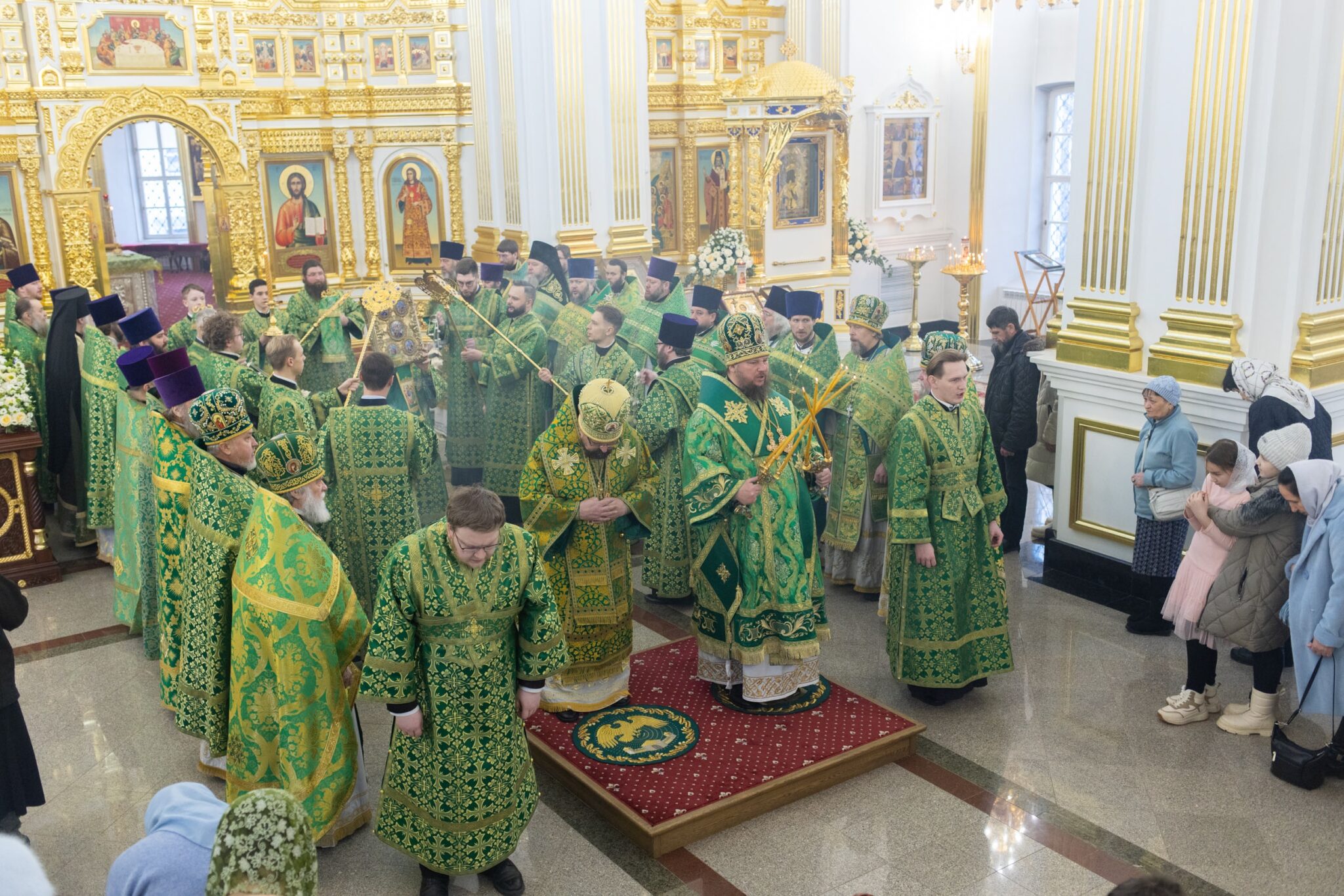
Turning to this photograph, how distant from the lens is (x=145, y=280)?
16.0 meters

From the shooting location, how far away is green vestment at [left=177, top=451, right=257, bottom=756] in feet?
13.9

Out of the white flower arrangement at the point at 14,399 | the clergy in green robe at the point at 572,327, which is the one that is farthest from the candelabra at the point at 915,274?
the white flower arrangement at the point at 14,399

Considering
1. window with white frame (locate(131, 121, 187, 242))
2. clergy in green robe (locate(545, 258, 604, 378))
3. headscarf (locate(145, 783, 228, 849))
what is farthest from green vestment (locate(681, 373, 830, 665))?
window with white frame (locate(131, 121, 187, 242))

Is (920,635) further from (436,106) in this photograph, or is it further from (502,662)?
(436,106)

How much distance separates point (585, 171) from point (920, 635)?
264 inches

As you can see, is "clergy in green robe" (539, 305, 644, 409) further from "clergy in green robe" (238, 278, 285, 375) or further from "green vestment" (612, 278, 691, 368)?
"clergy in green robe" (238, 278, 285, 375)

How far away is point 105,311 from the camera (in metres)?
7.38

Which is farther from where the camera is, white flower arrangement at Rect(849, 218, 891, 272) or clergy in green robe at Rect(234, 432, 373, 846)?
white flower arrangement at Rect(849, 218, 891, 272)

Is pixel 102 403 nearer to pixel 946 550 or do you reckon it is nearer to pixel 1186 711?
pixel 946 550

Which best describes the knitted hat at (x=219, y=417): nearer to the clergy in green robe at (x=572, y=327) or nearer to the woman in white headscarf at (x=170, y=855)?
the woman in white headscarf at (x=170, y=855)

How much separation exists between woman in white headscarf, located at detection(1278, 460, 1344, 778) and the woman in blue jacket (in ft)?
3.81

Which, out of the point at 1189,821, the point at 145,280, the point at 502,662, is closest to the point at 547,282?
the point at 502,662

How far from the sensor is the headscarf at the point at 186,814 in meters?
2.34

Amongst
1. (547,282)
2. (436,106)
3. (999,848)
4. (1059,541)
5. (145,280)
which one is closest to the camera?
(999,848)
